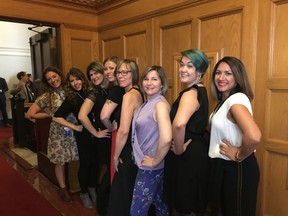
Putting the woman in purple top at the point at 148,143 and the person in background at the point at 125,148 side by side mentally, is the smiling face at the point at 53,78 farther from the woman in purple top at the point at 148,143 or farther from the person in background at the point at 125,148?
the woman in purple top at the point at 148,143

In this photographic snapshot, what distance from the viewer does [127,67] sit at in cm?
178

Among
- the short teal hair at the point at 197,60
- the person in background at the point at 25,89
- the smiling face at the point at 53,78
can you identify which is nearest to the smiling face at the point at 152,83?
the short teal hair at the point at 197,60

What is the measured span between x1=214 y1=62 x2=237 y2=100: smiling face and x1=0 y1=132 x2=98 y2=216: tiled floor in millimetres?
1724

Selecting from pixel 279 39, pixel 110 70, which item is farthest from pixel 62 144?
pixel 279 39

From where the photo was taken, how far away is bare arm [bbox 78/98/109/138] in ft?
7.02

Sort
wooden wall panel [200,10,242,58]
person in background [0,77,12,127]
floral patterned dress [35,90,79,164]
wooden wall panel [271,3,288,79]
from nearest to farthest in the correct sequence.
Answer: wooden wall panel [271,3,288,79] < wooden wall panel [200,10,242,58] < floral patterned dress [35,90,79,164] < person in background [0,77,12,127]

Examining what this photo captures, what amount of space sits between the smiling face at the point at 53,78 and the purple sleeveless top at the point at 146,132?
1.28 meters

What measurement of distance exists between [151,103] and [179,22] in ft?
3.46

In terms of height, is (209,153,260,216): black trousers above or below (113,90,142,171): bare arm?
below

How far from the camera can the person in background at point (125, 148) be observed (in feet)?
5.41

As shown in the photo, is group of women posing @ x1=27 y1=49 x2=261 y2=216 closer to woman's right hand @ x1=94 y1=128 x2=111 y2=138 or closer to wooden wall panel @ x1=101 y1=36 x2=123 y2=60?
woman's right hand @ x1=94 y1=128 x2=111 y2=138

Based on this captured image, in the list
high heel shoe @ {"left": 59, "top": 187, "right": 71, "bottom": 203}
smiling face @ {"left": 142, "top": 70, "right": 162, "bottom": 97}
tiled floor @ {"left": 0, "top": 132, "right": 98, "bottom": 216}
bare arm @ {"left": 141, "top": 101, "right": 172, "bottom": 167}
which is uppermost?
smiling face @ {"left": 142, "top": 70, "right": 162, "bottom": 97}

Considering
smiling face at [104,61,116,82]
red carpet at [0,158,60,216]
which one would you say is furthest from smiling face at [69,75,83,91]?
red carpet at [0,158,60,216]

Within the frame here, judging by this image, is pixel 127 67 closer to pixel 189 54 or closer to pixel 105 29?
pixel 189 54
